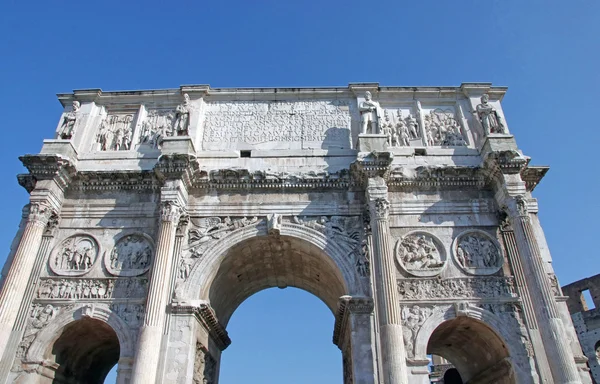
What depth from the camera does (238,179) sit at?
1193 cm

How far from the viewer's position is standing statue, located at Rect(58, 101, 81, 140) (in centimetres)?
1269

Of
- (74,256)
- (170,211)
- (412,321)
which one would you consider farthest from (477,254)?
(74,256)

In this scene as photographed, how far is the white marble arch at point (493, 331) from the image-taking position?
9.86 metres

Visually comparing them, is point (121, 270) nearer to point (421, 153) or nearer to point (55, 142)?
point (55, 142)

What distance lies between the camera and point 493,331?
10.3 meters

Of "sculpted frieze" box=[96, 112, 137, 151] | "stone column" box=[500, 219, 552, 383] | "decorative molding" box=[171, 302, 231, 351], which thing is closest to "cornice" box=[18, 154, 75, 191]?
"sculpted frieze" box=[96, 112, 137, 151]

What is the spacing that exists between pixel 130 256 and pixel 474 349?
920 cm

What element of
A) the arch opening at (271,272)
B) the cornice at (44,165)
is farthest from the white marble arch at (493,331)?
the cornice at (44,165)

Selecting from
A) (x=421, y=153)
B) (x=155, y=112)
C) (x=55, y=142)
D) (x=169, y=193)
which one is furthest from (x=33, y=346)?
(x=421, y=153)

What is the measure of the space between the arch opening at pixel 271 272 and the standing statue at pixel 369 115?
12.4ft

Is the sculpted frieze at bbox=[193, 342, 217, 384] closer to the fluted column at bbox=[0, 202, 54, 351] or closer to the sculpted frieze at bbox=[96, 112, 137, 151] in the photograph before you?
the fluted column at bbox=[0, 202, 54, 351]

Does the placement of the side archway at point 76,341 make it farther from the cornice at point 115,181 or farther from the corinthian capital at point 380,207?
the corinthian capital at point 380,207

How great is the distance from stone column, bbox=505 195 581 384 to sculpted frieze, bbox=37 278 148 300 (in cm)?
899

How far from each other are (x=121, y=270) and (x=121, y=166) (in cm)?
304
